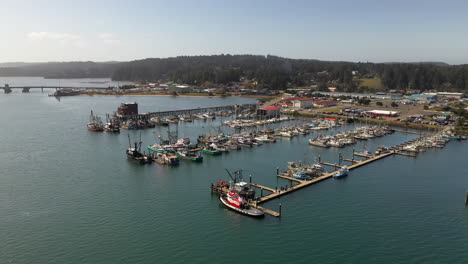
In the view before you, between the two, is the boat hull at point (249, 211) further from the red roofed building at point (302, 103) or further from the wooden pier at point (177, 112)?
the red roofed building at point (302, 103)

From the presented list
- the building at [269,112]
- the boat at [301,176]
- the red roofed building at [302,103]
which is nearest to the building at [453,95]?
the red roofed building at [302,103]

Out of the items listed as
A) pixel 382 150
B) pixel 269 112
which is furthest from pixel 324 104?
pixel 382 150

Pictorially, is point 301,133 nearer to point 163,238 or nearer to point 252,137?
point 252,137

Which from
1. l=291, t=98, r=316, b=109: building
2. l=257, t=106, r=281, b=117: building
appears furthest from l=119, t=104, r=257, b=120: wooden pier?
l=291, t=98, r=316, b=109: building

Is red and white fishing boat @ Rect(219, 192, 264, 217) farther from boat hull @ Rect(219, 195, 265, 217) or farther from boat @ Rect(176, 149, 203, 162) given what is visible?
boat @ Rect(176, 149, 203, 162)

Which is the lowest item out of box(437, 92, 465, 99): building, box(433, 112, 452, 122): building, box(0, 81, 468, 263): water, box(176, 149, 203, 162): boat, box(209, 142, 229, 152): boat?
box(0, 81, 468, 263): water

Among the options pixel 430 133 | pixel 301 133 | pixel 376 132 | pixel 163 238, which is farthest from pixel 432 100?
pixel 163 238
